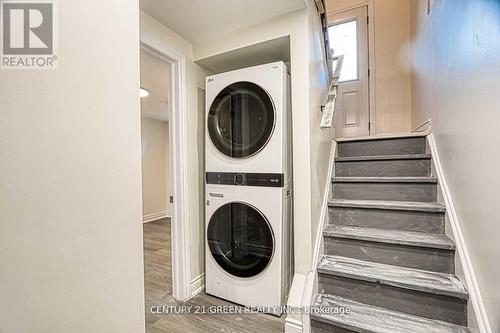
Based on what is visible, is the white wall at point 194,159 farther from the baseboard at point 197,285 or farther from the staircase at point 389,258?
the staircase at point 389,258

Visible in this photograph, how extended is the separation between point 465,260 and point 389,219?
517 mm

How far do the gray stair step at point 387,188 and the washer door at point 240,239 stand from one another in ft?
2.75

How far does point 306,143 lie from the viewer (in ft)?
5.62

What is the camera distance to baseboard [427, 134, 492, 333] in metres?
1.14

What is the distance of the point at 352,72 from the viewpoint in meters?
3.70

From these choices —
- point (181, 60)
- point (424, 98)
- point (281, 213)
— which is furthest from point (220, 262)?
point (424, 98)

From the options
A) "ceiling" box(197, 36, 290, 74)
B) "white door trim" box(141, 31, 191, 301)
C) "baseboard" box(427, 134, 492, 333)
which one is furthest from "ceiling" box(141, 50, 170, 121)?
"baseboard" box(427, 134, 492, 333)

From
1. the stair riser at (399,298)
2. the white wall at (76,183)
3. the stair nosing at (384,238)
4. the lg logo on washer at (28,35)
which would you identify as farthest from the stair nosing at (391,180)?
the lg logo on washer at (28,35)

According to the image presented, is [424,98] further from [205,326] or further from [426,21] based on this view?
[205,326]

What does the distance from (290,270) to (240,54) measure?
191cm

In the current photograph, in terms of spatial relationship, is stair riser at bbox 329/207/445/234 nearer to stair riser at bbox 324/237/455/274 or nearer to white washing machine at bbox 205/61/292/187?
stair riser at bbox 324/237/455/274

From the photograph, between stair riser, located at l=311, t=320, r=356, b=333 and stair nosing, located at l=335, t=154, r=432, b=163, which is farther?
stair nosing, located at l=335, t=154, r=432, b=163

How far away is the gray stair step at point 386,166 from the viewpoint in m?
2.08

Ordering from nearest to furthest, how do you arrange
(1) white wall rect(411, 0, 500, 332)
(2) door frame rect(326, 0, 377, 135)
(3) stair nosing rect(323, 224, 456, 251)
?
(1) white wall rect(411, 0, 500, 332)
(3) stair nosing rect(323, 224, 456, 251)
(2) door frame rect(326, 0, 377, 135)
